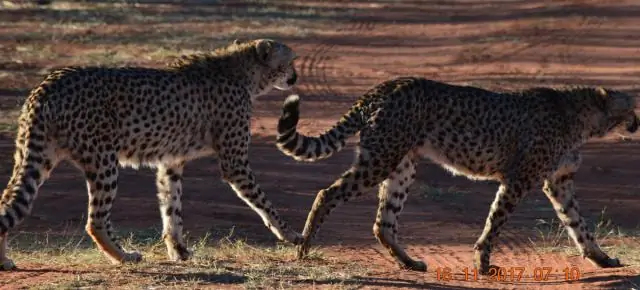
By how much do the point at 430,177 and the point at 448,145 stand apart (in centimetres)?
481

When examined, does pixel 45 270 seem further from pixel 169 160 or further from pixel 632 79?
pixel 632 79

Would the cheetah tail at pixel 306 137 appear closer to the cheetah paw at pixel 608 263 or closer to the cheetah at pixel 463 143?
the cheetah at pixel 463 143

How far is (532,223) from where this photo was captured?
1245 cm

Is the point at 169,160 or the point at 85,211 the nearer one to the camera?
the point at 169,160

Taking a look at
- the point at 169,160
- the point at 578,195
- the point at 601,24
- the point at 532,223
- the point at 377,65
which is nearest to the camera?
the point at 169,160

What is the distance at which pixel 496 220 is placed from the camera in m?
9.77

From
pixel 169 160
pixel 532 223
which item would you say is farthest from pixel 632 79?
pixel 169 160

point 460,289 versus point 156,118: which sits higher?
point 156,118

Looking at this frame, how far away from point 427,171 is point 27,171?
6844 mm

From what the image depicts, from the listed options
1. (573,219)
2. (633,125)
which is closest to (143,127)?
(573,219)
